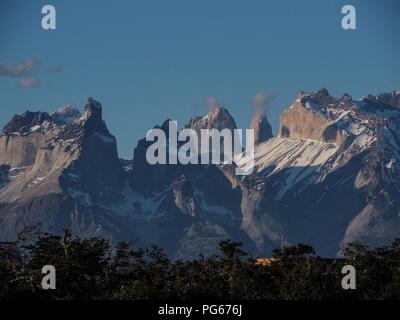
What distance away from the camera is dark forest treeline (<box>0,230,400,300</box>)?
7119 centimetres

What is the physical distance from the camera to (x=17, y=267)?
7219 cm

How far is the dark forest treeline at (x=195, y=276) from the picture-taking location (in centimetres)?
7119

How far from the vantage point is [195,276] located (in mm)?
81750

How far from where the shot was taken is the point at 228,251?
9031cm
